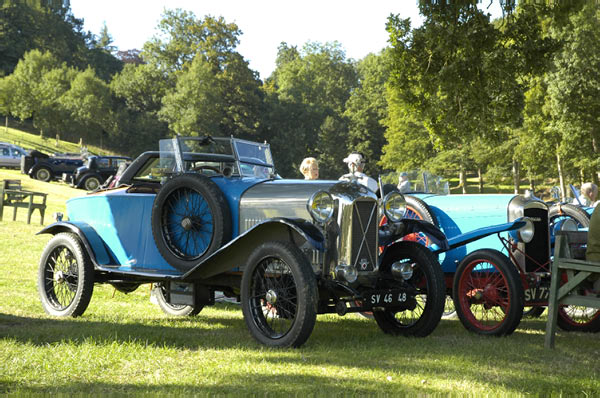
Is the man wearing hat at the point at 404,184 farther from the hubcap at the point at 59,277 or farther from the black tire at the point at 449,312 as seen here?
the hubcap at the point at 59,277

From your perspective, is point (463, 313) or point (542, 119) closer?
point (463, 313)

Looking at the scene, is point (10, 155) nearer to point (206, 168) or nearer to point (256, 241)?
point (206, 168)

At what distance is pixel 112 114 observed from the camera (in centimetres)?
5881

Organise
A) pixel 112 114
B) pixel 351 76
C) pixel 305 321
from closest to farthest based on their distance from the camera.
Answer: pixel 305 321 < pixel 112 114 < pixel 351 76

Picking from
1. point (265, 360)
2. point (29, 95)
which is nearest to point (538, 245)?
point (265, 360)

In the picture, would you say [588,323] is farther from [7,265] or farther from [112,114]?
[112,114]

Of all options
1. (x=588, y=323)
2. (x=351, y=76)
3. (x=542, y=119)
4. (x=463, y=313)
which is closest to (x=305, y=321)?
(x=463, y=313)

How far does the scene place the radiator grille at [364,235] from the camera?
5293 mm

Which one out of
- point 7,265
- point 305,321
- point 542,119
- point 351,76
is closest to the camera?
point 305,321

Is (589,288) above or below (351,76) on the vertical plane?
below

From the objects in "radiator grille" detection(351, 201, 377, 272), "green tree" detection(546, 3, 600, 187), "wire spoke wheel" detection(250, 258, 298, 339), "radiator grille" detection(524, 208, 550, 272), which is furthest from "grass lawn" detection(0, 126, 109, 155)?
"radiator grille" detection(351, 201, 377, 272)

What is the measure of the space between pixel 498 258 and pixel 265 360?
253 cm

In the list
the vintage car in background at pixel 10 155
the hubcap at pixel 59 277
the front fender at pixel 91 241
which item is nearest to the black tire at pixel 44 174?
the vintage car in background at pixel 10 155

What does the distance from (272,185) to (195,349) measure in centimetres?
164
